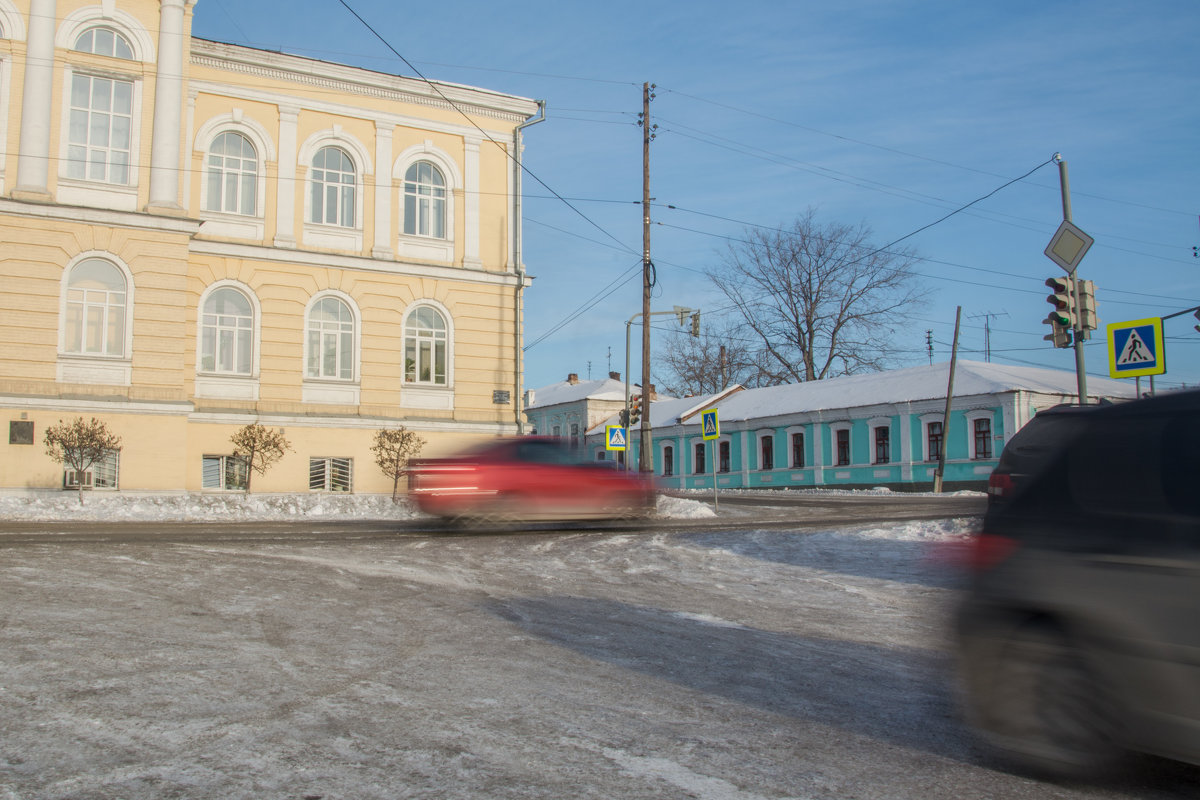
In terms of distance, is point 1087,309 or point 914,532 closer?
point 1087,309

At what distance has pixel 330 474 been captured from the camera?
2717 centimetres

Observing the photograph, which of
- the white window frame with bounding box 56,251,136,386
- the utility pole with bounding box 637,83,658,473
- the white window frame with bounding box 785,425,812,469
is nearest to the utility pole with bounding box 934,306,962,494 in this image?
the white window frame with bounding box 785,425,812,469

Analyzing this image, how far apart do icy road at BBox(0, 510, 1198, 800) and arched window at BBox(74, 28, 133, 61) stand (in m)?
18.2

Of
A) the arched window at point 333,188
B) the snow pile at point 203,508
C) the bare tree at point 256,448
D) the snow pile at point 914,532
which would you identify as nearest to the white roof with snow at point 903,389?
the snow pile at point 203,508

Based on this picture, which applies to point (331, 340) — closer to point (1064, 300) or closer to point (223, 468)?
point (223, 468)

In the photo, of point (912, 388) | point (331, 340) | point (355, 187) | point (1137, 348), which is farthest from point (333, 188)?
point (912, 388)

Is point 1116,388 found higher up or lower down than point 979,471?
higher up

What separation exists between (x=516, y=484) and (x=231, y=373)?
1383 centimetres

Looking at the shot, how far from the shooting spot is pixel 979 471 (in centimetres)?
4153

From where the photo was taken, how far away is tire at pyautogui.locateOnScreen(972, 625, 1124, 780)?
3.80 m

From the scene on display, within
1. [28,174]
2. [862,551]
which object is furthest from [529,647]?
[28,174]

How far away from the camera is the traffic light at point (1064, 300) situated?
542 inches

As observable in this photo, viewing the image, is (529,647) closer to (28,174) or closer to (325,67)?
(28,174)

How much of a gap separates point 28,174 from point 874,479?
35759mm
